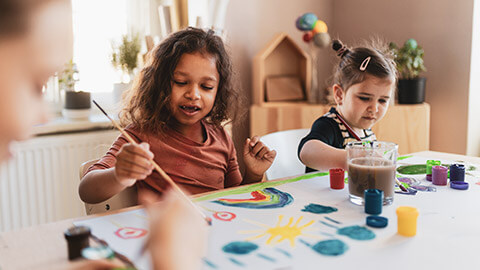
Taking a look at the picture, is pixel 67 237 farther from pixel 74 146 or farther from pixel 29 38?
pixel 74 146

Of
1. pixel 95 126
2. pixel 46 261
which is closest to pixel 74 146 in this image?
pixel 95 126

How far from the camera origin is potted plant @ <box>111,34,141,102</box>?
2023 mm

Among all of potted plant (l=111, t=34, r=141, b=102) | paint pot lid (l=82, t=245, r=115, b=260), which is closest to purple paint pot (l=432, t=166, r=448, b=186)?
paint pot lid (l=82, t=245, r=115, b=260)

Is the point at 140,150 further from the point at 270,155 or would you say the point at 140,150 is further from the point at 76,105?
the point at 76,105

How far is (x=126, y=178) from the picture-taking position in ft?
2.81

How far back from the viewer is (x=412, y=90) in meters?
2.13

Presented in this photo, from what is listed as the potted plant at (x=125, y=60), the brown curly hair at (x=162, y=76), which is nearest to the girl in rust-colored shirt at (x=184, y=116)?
the brown curly hair at (x=162, y=76)

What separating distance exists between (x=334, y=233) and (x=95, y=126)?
4.98 ft

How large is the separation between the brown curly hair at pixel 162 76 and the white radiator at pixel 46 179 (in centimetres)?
61

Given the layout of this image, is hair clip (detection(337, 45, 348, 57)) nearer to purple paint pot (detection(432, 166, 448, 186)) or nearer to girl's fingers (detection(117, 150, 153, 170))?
purple paint pot (detection(432, 166, 448, 186))

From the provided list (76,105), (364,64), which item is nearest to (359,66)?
(364,64)

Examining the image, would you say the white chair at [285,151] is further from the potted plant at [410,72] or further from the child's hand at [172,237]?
the child's hand at [172,237]

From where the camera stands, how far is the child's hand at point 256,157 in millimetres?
1166

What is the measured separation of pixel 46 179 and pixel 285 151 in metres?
1.07
